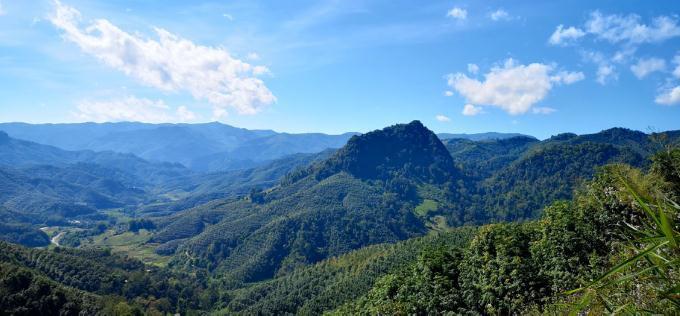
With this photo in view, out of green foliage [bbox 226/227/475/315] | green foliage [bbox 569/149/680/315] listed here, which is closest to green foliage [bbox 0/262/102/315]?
green foliage [bbox 226/227/475/315]

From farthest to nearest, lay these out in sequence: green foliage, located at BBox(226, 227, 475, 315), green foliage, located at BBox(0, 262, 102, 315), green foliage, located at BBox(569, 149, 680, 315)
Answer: green foliage, located at BBox(226, 227, 475, 315), green foliage, located at BBox(0, 262, 102, 315), green foliage, located at BBox(569, 149, 680, 315)

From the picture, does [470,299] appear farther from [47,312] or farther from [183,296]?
[183,296]

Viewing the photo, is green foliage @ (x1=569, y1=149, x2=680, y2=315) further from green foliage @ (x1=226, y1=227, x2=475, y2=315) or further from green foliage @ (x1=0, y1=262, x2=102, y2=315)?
green foliage @ (x1=0, y1=262, x2=102, y2=315)

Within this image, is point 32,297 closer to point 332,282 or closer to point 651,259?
point 332,282

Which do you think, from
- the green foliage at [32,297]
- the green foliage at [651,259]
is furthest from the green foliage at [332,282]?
the green foliage at [651,259]

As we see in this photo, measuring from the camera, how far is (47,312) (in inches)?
3713

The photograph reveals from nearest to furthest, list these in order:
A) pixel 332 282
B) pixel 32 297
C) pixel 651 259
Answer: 1. pixel 651 259
2. pixel 32 297
3. pixel 332 282

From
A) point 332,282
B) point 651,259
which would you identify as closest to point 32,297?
point 332,282

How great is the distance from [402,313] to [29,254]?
489 ft

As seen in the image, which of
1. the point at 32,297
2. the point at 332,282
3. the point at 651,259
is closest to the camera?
the point at 651,259

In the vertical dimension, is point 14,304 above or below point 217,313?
above

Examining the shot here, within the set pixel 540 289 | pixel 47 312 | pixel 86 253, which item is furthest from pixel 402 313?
pixel 86 253

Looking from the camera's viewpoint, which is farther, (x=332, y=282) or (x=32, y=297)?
(x=332, y=282)

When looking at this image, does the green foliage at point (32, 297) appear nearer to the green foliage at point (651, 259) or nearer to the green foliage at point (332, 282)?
the green foliage at point (332, 282)
